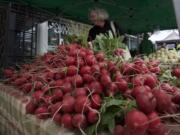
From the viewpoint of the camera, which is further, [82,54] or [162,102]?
[82,54]

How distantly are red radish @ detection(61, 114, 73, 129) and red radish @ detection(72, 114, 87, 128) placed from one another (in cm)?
3

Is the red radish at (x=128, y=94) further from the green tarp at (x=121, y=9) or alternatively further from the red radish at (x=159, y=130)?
the green tarp at (x=121, y=9)

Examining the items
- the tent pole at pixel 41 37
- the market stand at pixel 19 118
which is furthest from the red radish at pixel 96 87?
the tent pole at pixel 41 37

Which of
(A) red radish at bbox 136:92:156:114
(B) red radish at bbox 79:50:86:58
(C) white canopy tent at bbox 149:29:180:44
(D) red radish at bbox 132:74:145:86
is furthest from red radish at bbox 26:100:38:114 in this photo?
(C) white canopy tent at bbox 149:29:180:44

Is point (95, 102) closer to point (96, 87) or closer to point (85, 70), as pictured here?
point (96, 87)

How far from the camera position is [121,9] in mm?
4348

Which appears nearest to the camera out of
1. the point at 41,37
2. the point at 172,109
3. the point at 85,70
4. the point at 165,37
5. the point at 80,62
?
the point at 172,109

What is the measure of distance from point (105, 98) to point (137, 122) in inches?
11.1

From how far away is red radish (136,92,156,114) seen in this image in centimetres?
A: 75

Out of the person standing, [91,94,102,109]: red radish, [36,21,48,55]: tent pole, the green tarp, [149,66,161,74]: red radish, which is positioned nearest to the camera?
[91,94,102,109]: red radish

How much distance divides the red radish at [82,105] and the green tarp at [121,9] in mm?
2923

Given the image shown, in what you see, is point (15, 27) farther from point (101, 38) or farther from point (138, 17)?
point (101, 38)

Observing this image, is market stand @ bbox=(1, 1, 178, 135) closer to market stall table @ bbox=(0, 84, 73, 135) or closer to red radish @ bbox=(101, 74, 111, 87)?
market stall table @ bbox=(0, 84, 73, 135)

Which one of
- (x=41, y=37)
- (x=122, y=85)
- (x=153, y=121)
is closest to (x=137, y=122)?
(x=153, y=121)
